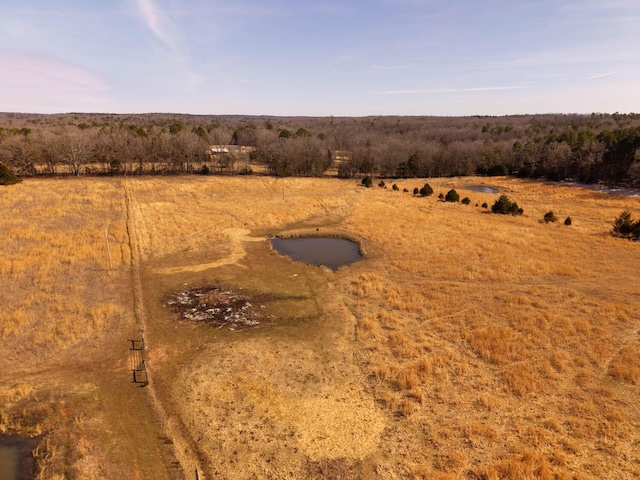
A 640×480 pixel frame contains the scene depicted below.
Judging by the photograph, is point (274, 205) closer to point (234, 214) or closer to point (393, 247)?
point (234, 214)

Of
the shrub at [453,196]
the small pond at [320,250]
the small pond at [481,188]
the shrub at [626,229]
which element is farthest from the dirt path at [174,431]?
the small pond at [481,188]

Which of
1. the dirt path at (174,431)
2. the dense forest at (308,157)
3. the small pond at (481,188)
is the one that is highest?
the dense forest at (308,157)

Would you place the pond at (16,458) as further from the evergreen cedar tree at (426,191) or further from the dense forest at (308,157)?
the dense forest at (308,157)

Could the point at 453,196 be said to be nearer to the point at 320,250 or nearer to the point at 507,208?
the point at 507,208

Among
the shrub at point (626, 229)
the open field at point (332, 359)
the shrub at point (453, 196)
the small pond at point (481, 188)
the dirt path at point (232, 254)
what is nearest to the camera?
the open field at point (332, 359)

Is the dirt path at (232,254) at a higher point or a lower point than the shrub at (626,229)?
lower

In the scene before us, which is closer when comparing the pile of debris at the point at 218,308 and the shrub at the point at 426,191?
the pile of debris at the point at 218,308

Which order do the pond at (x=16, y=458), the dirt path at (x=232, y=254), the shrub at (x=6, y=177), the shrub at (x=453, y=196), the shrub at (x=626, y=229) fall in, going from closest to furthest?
the pond at (x=16, y=458)
the dirt path at (x=232, y=254)
the shrub at (x=626, y=229)
the shrub at (x=453, y=196)
the shrub at (x=6, y=177)
